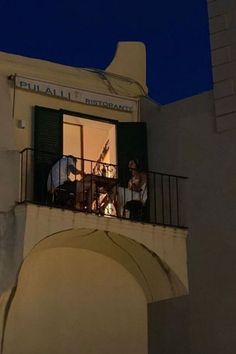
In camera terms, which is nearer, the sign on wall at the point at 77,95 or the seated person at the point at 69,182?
the seated person at the point at 69,182

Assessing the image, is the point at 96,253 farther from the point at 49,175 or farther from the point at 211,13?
the point at 211,13

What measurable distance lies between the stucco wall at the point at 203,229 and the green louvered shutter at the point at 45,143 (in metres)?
1.87

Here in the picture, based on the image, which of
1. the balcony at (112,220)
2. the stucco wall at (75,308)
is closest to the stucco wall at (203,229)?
the balcony at (112,220)

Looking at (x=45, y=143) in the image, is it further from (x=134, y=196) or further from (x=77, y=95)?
(x=134, y=196)

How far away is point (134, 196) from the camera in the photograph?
1248 centimetres

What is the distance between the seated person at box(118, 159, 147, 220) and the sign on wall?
1.64m

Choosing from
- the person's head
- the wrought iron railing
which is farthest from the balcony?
the person's head

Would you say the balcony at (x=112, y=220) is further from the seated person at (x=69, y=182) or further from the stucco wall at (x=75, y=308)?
the stucco wall at (x=75, y=308)

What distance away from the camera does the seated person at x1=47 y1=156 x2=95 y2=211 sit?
39.0 feet

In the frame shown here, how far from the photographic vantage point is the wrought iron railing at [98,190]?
11945mm

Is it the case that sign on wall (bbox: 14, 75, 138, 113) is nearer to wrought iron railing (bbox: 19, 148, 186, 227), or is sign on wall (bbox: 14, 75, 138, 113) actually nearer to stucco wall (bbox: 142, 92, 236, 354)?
stucco wall (bbox: 142, 92, 236, 354)

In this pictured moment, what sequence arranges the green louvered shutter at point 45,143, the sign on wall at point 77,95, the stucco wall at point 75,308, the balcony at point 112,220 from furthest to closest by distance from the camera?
the sign on wall at point 77,95
the green louvered shutter at point 45,143
the stucco wall at point 75,308
the balcony at point 112,220

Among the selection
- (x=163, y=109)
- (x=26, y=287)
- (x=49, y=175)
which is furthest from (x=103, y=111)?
(x=26, y=287)

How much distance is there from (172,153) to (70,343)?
12.3 ft
